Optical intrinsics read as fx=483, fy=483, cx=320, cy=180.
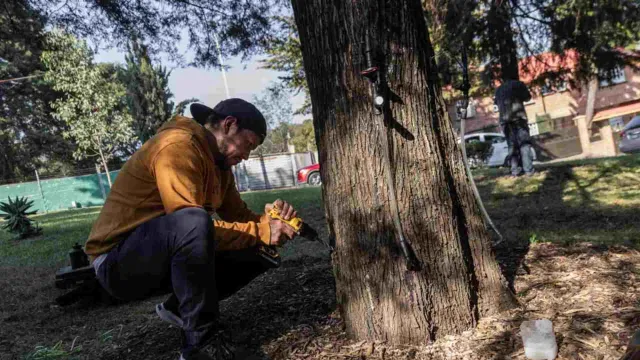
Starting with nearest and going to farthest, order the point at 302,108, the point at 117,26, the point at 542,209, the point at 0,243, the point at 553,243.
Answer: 1. the point at 553,243
2. the point at 117,26
3. the point at 542,209
4. the point at 0,243
5. the point at 302,108

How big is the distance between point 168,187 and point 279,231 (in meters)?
0.49

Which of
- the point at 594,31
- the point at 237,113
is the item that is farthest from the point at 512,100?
the point at 237,113

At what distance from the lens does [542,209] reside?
6.09 m

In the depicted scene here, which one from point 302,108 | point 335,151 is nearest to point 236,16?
point 335,151

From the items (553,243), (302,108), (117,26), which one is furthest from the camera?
(302,108)

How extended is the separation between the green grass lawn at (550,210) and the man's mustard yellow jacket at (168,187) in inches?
89.7

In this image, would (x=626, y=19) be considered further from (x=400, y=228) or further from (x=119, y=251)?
(x=119, y=251)

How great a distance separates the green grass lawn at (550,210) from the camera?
4594 mm

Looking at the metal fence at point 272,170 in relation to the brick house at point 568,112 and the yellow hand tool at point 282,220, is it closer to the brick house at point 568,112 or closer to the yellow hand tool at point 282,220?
the brick house at point 568,112

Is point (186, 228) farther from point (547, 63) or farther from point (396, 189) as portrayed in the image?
point (547, 63)

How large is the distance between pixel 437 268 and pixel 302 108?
76.4 ft

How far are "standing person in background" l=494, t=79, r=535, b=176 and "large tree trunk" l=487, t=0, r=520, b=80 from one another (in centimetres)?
66

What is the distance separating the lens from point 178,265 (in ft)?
5.89

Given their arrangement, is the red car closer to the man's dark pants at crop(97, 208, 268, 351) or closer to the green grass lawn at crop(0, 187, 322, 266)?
the green grass lawn at crop(0, 187, 322, 266)
